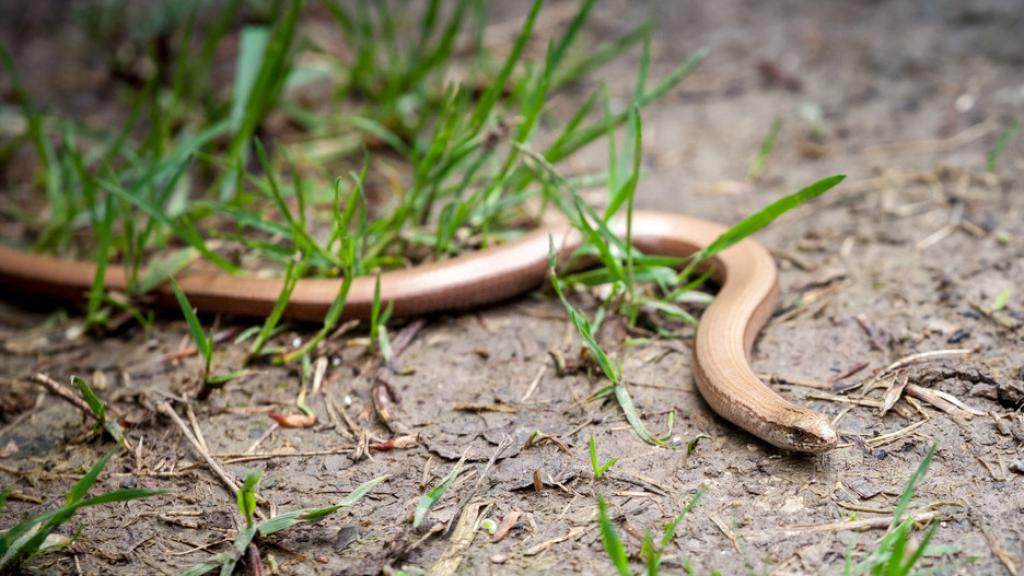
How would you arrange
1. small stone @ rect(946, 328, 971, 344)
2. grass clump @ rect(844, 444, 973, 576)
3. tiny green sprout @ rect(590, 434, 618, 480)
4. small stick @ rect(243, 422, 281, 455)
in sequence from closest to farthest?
grass clump @ rect(844, 444, 973, 576)
tiny green sprout @ rect(590, 434, 618, 480)
small stick @ rect(243, 422, 281, 455)
small stone @ rect(946, 328, 971, 344)

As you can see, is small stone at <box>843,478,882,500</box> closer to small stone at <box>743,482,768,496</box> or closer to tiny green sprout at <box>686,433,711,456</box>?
small stone at <box>743,482,768,496</box>

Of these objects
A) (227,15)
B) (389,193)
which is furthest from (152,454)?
(227,15)

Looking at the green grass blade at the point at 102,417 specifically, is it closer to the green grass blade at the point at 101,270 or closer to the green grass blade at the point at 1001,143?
the green grass blade at the point at 101,270

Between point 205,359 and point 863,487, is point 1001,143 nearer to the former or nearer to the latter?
point 863,487

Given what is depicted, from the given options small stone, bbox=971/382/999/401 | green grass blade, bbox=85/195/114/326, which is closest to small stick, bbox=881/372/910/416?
small stone, bbox=971/382/999/401

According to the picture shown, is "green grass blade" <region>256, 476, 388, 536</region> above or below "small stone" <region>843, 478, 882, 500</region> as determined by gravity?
below
